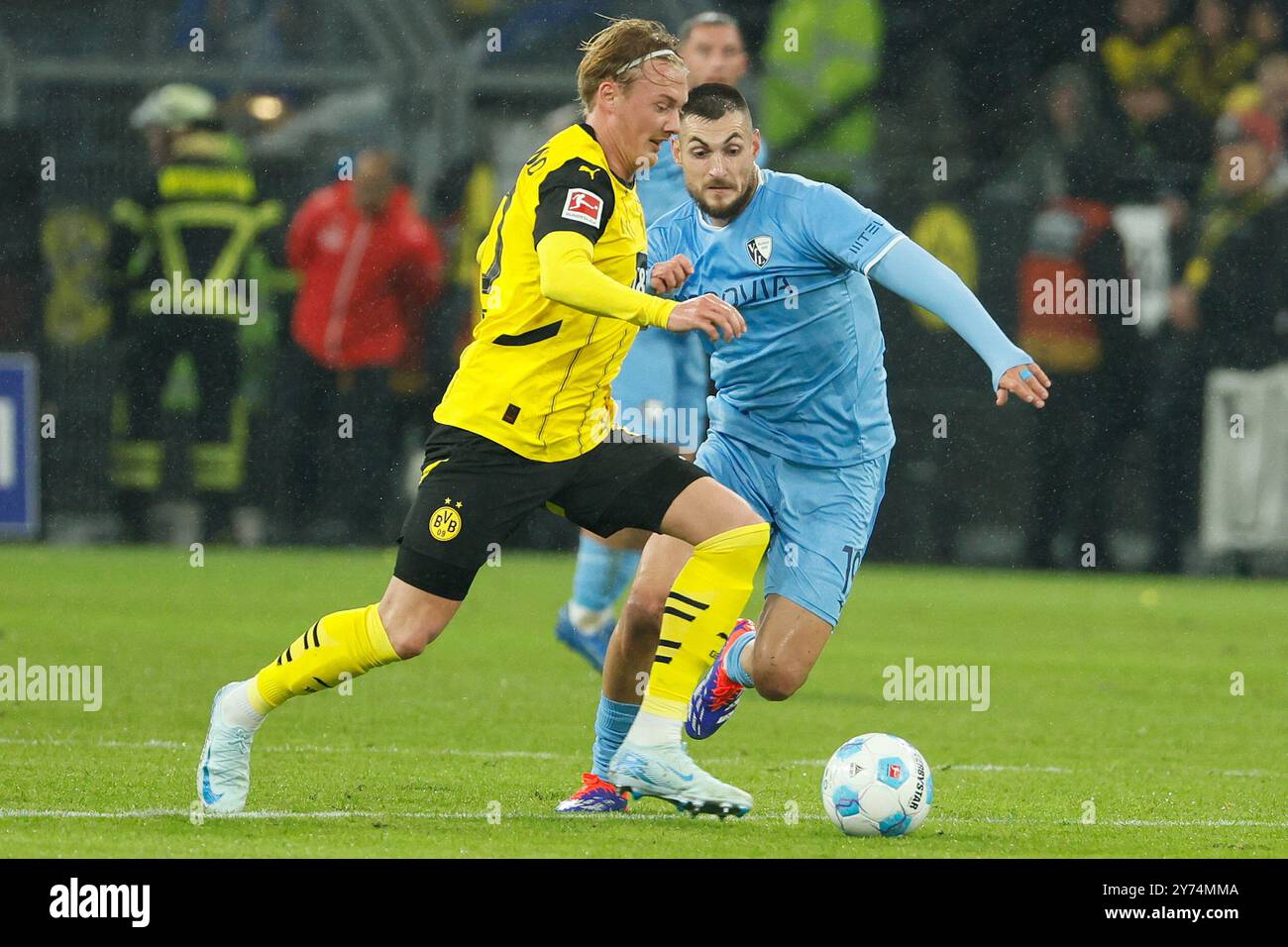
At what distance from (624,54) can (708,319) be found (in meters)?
0.86

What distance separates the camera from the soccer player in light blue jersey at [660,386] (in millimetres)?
8672

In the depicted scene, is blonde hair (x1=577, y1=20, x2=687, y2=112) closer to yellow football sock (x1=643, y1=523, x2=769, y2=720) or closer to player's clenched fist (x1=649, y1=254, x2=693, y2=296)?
player's clenched fist (x1=649, y1=254, x2=693, y2=296)

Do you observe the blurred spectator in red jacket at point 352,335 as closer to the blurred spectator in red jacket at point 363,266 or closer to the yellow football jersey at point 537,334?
the blurred spectator in red jacket at point 363,266

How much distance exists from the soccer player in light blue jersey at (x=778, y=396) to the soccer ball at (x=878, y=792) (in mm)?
767

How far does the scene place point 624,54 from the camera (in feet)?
19.4

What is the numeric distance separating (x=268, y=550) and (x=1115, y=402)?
5.51 metres

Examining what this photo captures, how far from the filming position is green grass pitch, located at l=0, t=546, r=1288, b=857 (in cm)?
586

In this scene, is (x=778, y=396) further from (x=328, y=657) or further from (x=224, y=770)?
(x=224, y=770)

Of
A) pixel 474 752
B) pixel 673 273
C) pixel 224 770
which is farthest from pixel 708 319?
pixel 474 752

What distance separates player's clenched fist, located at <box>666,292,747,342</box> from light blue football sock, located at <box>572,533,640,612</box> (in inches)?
130

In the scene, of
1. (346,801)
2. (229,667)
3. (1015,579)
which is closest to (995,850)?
(346,801)

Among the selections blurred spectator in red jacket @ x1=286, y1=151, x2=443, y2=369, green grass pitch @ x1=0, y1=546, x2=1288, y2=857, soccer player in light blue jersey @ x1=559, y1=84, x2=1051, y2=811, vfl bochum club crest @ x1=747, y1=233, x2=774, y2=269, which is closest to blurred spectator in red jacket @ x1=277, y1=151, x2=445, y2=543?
blurred spectator in red jacket @ x1=286, y1=151, x2=443, y2=369

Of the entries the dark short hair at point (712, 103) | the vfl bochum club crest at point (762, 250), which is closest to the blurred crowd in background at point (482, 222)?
the vfl bochum club crest at point (762, 250)

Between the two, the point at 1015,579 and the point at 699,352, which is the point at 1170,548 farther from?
the point at 699,352
